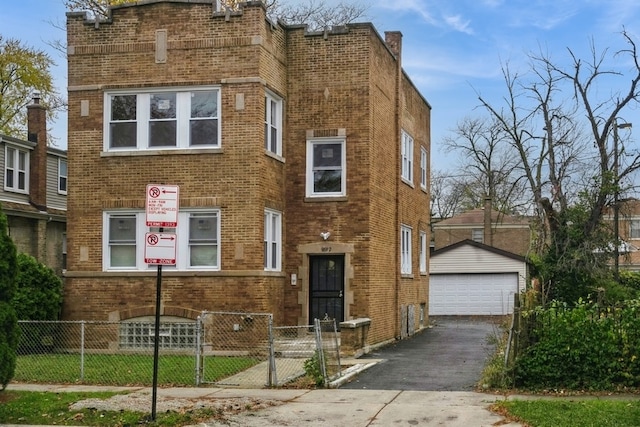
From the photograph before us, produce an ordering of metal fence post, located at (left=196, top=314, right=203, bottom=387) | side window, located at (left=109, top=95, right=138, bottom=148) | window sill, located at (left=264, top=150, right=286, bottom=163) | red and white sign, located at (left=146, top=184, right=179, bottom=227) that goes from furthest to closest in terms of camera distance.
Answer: side window, located at (left=109, top=95, right=138, bottom=148) < window sill, located at (left=264, top=150, right=286, bottom=163) < metal fence post, located at (left=196, top=314, right=203, bottom=387) < red and white sign, located at (left=146, top=184, right=179, bottom=227)

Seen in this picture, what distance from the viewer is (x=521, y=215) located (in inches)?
2090

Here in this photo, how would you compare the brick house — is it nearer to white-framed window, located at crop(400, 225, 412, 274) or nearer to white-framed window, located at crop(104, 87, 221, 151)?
white-framed window, located at crop(104, 87, 221, 151)

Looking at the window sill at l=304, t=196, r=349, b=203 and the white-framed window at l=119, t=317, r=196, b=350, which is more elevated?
the window sill at l=304, t=196, r=349, b=203

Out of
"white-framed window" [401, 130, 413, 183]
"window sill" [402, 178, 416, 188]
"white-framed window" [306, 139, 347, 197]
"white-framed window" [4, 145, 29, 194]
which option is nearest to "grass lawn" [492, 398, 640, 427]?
"white-framed window" [306, 139, 347, 197]

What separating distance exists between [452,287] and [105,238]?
2294 cm

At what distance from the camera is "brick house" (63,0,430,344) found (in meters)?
19.9

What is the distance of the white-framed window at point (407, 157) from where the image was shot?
26.0 m

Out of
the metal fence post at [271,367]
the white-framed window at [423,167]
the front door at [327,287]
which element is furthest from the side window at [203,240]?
the white-framed window at [423,167]

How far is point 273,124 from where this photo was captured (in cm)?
2133

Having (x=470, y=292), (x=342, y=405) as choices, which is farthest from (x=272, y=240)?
(x=470, y=292)

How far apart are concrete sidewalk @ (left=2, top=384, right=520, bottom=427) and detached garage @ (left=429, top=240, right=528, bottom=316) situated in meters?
26.3

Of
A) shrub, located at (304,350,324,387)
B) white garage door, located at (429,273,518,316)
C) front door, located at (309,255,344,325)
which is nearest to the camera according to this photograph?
shrub, located at (304,350,324,387)

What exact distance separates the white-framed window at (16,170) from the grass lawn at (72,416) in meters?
21.4

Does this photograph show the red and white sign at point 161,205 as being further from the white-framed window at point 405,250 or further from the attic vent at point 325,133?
the white-framed window at point 405,250
